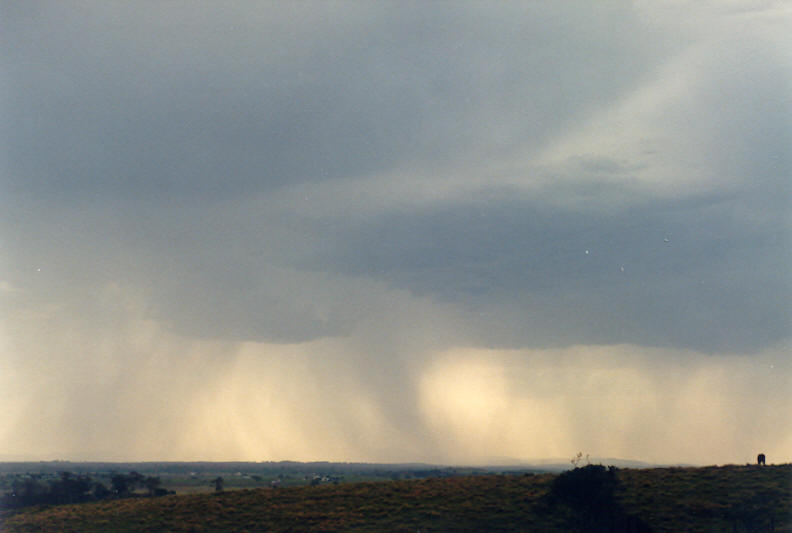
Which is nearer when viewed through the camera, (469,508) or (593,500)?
(593,500)

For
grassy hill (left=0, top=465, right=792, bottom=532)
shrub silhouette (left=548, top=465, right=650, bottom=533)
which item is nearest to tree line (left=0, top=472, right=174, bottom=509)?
grassy hill (left=0, top=465, right=792, bottom=532)

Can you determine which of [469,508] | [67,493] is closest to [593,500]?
[469,508]

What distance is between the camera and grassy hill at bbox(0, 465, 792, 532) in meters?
80.7

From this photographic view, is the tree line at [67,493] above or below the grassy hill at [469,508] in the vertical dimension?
below

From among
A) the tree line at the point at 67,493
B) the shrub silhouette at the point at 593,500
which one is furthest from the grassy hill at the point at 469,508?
the tree line at the point at 67,493

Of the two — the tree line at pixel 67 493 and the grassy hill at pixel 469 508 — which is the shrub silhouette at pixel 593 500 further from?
the tree line at pixel 67 493

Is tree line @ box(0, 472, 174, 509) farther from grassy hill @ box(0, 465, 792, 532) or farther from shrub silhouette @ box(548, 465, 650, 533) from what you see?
shrub silhouette @ box(548, 465, 650, 533)

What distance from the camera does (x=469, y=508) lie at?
88.6 m

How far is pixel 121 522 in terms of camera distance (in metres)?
90.6

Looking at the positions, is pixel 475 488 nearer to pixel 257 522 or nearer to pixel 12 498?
pixel 257 522

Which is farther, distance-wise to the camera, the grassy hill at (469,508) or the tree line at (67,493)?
the tree line at (67,493)

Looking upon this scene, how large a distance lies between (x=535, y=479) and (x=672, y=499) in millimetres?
20003

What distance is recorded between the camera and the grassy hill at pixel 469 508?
265 ft

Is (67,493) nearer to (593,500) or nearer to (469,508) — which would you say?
(469,508)
